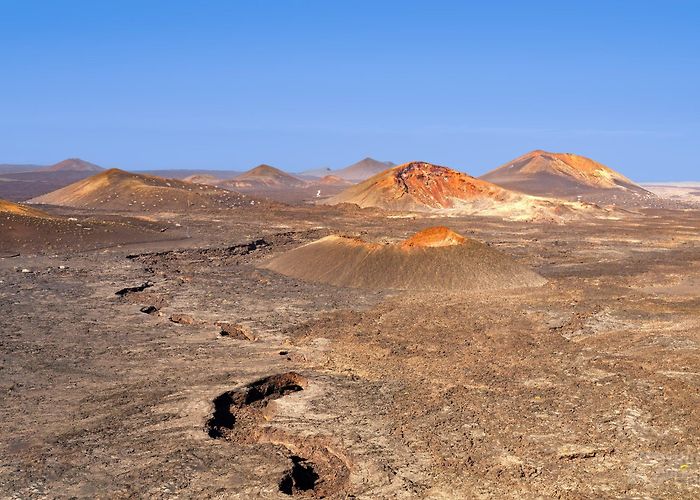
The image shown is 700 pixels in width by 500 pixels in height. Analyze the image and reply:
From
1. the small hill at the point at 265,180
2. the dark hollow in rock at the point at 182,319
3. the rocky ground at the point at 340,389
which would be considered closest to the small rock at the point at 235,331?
the rocky ground at the point at 340,389

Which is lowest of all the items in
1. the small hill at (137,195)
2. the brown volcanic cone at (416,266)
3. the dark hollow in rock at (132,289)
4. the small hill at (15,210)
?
the dark hollow in rock at (132,289)

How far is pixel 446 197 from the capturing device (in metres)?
58.5

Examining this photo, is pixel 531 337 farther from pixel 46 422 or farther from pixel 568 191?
pixel 568 191

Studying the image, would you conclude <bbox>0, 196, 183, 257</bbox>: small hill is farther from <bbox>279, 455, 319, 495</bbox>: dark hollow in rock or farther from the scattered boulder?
<bbox>279, 455, 319, 495</bbox>: dark hollow in rock

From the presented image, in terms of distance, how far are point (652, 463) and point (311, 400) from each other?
473 centimetres

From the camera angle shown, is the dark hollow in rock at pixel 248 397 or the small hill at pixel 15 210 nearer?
the dark hollow in rock at pixel 248 397

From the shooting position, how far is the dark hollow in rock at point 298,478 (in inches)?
315

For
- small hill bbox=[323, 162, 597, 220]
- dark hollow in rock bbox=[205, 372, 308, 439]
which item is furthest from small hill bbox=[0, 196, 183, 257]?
small hill bbox=[323, 162, 597, 220]

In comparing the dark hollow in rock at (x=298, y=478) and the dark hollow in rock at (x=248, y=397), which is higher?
the dark hollow in rock at (x=248, y=397)

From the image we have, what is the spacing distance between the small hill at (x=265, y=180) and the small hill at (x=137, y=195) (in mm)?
61611

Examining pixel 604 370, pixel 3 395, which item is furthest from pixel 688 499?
pixel 3 395

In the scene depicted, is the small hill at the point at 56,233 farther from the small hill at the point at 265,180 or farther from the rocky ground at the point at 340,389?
the small hill at the point at 265,180

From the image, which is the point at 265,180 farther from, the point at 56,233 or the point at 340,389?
the point at 340,389

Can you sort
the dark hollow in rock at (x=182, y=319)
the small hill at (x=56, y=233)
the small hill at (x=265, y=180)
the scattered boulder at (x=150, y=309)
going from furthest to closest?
1. the small hill at (x=265, y=180)
2. the small hill at (x=56, y=233)
3. the scattered boulder at (x=150, y=309)
4. the dark hollow in rock at (x=182, y=319)
